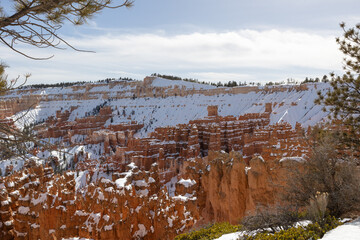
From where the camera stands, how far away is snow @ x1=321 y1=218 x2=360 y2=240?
4789 millimetres

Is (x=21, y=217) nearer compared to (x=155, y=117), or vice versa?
(x=21, y=217)

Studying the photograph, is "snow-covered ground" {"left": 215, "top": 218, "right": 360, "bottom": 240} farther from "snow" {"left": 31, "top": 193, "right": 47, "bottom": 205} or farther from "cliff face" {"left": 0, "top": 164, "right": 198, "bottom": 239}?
"snow" {"left": 31, "top": 193, "right": 47, "bottom": 205}

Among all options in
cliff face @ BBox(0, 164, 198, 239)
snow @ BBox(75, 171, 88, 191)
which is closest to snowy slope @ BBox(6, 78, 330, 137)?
snow @ BBox(75, 171, 88, 191)

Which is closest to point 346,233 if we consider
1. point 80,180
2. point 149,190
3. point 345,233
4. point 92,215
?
point 345,233

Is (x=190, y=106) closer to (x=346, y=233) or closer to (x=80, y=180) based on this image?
(x=80, y=180)

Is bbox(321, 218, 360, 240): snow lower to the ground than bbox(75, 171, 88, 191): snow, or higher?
higher

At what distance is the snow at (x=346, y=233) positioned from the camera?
15.7 ft

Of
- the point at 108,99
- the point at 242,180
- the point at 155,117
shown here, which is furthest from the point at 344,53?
the point at 108,99

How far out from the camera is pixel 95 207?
51.8ft

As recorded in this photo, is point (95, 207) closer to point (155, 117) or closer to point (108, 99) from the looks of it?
point (155, 117)

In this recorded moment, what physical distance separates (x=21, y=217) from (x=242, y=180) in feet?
45.4

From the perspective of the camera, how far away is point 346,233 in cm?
494

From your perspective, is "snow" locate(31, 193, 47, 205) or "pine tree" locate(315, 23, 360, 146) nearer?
"pine tree" locate(315, 23, 360, 146)

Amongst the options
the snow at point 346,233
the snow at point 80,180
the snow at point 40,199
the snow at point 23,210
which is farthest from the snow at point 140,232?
the snow at point 80,180
